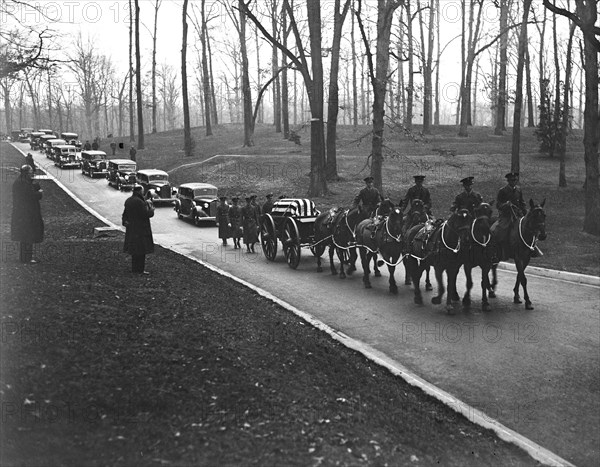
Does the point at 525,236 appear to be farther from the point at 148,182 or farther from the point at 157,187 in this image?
the point at 148,182

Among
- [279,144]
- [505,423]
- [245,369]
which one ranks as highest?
[279,144]

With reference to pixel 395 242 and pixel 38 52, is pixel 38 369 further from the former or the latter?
pixel 38 52

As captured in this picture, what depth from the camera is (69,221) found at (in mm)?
24781

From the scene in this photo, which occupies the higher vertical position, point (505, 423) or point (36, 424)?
point (36, 424)

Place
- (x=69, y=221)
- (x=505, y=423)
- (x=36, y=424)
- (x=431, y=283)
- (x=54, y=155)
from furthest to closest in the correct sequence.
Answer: (x=54, y=155), (x=69, y=221), (x=431, y=283), (x=505, y=423), (x=36, y=424)

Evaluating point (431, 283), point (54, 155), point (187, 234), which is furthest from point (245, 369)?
point (54, 155)

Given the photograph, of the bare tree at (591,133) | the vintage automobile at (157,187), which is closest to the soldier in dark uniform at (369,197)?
the bare tree at (591,133)

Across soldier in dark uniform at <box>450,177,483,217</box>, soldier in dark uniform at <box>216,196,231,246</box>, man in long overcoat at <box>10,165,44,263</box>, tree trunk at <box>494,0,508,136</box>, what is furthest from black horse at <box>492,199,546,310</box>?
tree trunk at <box>494,0,508,136</box>

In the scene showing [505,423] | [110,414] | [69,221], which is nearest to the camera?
[110,414]

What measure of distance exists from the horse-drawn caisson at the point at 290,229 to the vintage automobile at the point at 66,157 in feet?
120

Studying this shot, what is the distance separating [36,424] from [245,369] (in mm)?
2715

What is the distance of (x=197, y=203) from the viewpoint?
28.0 metres

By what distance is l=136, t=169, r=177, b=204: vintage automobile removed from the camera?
33094 mm

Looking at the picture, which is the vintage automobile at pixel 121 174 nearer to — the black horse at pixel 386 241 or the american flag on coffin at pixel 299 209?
the american flag on coffin at pixel 299 209
